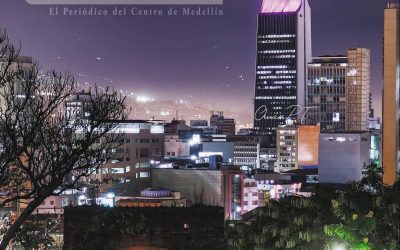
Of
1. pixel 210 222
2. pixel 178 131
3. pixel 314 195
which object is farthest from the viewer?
pixel 178 131

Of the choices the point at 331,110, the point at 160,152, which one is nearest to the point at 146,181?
the point at 160,152

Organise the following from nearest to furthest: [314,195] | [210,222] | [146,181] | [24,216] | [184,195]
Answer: [24,216] < [210,222] < [314,195] < [184,195] < [146,181]

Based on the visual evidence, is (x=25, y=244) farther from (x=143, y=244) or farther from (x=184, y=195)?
(x=184, y=195)

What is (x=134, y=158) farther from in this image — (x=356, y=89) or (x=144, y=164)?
(x=356, y=89)

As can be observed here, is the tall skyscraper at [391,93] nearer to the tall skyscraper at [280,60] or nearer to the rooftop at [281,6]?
the tall skyscraper at [280,60]

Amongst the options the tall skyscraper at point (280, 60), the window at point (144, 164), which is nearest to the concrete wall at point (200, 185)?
the window at point (144, 164)

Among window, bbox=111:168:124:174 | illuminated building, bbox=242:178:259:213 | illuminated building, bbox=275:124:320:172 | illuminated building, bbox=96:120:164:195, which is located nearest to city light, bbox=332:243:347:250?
illuminated building, bbox=242:178:259:213
